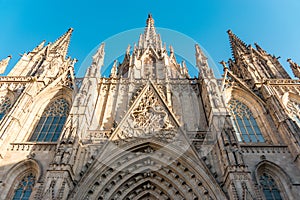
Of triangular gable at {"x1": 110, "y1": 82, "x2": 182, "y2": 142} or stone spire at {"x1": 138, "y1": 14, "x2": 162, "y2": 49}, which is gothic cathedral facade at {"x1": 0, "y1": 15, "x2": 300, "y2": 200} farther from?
stone spire at {"x1": 138, "y1": 14, "x2": 162, "y2": 49}

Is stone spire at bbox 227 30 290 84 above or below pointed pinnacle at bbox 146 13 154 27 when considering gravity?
below

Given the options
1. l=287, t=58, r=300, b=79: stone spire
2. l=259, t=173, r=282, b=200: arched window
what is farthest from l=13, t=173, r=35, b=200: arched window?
l=287, t=58, r=300, b=79: stone spire

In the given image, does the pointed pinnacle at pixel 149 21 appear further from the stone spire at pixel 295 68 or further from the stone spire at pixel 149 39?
the stone spire at pixel 295 68

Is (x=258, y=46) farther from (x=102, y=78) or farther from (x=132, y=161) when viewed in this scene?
(x=132, y=161)

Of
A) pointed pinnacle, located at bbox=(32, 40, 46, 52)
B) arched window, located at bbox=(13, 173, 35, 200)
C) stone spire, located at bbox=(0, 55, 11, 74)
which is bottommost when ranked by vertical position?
arched window, located at bbox=(13, 173, 35, 200)

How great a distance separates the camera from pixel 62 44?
1030 inches

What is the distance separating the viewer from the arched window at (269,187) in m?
11.1

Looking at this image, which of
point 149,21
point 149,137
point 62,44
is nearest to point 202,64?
point 149,137

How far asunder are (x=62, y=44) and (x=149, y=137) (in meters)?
18.6

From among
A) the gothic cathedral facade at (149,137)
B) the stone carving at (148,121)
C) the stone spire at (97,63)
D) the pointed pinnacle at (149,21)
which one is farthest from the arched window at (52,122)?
the pointed pinnacle at (149,21)

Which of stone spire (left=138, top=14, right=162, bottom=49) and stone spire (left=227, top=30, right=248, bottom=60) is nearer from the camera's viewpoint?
stone spire (left=227, top=30, right=248, bottom=60)

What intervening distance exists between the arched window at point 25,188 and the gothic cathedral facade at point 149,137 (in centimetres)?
5

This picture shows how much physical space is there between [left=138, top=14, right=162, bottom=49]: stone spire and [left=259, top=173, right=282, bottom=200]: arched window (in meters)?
18.4

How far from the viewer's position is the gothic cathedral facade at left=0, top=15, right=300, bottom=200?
35.2ft
